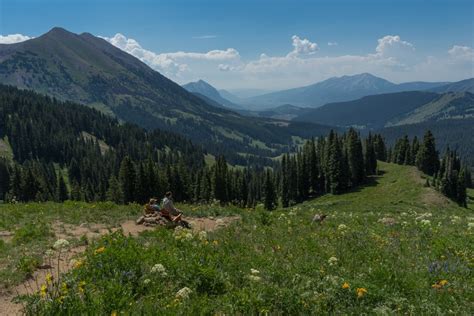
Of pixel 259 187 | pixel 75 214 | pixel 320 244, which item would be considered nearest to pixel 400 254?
pixel 320 244

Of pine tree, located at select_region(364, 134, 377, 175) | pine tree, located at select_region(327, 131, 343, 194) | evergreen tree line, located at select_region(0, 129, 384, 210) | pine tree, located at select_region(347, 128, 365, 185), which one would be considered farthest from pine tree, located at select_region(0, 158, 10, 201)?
pine tree, located at select_region(364, 134, 377, 175)

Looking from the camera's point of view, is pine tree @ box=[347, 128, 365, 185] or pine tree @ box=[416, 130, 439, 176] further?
pine tree @ box=[416, 130, 439, 176]

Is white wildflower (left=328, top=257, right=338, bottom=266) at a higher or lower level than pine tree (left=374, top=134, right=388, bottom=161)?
higher

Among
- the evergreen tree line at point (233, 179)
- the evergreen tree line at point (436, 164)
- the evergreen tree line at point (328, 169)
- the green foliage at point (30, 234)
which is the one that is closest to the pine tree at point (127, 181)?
the evergreen tree line at point (233, 179)

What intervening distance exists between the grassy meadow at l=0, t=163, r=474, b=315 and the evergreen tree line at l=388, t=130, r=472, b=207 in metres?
75.3

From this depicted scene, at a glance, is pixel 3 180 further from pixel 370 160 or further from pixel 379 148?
pixel 379 148

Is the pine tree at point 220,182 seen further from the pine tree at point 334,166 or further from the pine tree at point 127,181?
the pine tree at point 334,166

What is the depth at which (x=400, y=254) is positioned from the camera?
14414 millimetres

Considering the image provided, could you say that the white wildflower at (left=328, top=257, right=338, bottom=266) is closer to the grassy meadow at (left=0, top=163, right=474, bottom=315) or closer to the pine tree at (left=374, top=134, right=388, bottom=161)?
the grassy meadow at (left=0, top=163, right=474, bottom=315)

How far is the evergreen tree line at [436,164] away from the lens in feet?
301

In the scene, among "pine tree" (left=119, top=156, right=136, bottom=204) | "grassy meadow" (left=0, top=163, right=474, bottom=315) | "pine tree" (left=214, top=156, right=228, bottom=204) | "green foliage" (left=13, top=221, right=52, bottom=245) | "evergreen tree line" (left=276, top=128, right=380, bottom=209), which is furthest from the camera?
"evergreen tree line" (left=276, top=128, right=380, bottom=209)

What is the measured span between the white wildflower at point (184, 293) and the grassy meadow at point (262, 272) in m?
0.03

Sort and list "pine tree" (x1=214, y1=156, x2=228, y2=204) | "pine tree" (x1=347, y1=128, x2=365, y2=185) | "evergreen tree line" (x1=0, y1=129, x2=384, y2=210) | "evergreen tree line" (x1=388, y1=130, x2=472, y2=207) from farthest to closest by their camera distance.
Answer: "pine tree" (x1=347, y1=128, x2=365, y2=185), "pine tree" (x1=214, y1=156, x2=228, y2=204), "evergreen tree line" (x1=388, y1=130, x2=472, y2=207), "evergreen tree line" (x1=0, y1=129, x2=384, y2=210)

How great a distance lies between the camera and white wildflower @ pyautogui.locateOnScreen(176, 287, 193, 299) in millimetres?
9117
